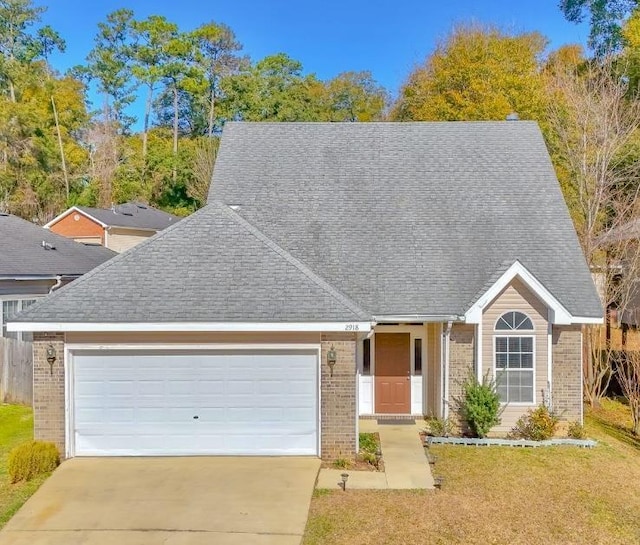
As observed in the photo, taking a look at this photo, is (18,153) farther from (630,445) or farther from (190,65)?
(630,445)

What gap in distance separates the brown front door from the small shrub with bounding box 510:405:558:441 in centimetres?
273

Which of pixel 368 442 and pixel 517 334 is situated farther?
pixel 517 334

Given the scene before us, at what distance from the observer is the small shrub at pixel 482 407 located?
1255 cm

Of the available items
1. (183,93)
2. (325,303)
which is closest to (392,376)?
(325,303)

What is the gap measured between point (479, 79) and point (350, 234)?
2019cm

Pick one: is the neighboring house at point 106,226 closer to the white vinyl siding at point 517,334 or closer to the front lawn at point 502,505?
the white vinyl siding at point 517,334

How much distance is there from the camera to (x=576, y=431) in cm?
1266

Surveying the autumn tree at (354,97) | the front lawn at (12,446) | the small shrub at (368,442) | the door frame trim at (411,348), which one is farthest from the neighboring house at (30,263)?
the autumn tree at (354,97)

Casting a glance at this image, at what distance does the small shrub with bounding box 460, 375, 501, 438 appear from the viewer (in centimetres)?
1255

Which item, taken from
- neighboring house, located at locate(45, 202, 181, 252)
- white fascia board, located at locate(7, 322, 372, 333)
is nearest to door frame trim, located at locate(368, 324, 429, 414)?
white fascia board, located at locate(7, 322, 372, 333)

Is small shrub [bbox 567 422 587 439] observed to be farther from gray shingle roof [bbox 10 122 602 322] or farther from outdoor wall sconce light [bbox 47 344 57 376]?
outdoor wall sconce light [bbox 47 344 57 376]

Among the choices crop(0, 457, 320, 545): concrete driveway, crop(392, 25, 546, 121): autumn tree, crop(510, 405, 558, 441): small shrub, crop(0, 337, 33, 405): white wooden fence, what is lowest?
crop(0, 457, 320, 545): concrete driveway

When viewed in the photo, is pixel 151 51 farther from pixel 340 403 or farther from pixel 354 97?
pixel 340 403

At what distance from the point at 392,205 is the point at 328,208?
1.77 metres
